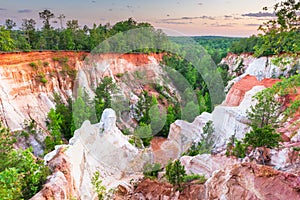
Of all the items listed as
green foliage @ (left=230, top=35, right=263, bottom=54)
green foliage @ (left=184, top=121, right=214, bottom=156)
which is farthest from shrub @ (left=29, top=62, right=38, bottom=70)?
green foliage @ (left=230, top=35, right=263, bottom=54)

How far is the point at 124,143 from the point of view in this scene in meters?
14.2

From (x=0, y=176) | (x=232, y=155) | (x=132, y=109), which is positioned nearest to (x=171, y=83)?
(x=132, y=109)

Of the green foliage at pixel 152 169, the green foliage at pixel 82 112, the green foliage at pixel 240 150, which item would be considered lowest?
the green foliage at pixel 152 169

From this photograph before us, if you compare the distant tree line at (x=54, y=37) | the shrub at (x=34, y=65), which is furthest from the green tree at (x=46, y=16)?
the shrub at (x=34, y=65)

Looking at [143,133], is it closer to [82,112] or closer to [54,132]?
[82,112]

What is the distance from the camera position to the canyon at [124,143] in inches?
258

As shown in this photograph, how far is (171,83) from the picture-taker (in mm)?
19984

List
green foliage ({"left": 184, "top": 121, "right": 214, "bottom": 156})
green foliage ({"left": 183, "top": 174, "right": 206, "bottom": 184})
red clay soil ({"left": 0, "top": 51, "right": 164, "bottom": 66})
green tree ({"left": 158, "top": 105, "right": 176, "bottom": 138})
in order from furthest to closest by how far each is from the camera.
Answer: red clay soil ({"left": 0, "top": 51, "right": 164, "bottom": 66}), green tree ({"left": 158, "top": 105, "right": 176, "bottom": 138}), green foliage ({"left": 184, "top": 121, "right": 214, "bottom": 156}), green foliage ({"left": 183, "top": 174, "right": 206, "bottom": 184})

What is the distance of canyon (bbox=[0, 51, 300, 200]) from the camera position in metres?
6.56

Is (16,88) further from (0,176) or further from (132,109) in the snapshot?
(0,176)

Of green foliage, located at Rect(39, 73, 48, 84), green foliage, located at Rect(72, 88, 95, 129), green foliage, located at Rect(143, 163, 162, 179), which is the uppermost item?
green foliage, located at Rect(39, 73, 48, 84)

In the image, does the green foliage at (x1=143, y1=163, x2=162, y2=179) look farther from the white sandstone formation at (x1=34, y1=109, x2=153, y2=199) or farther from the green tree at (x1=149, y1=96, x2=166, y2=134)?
the green tree at (x1=149, y1=96, x2=166, y2=134)

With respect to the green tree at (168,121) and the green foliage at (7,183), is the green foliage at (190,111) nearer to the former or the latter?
the green tree at (168,121)

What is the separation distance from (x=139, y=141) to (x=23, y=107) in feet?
31.5
